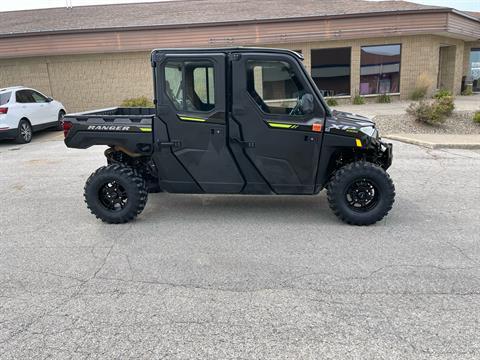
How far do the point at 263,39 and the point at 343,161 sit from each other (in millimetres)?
12551

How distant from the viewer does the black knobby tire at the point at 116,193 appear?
501 cm

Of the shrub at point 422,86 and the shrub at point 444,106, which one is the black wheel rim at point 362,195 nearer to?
the shrub at point 444,106

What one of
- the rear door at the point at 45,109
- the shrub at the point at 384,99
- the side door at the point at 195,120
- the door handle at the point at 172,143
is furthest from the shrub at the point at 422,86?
the door handle at the point at 172,143

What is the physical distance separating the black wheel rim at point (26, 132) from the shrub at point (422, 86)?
50.9ft

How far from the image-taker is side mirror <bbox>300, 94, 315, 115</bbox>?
466 cm

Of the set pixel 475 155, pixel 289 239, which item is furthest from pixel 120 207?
pixel 475 155

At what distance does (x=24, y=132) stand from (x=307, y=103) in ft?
34.8

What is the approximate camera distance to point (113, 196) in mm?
5172

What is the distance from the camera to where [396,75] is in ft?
59.2

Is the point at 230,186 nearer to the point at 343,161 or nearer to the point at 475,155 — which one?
the point at 343,161

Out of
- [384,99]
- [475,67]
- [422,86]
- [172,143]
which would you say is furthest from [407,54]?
[172,143]

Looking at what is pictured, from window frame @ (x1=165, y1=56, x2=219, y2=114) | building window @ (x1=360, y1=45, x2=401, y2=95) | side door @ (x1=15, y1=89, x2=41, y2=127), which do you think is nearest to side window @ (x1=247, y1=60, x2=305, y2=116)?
window frame @ (x1=165, y1=56, x2=219, y2=114)

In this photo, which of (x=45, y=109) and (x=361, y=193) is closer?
(x=361, y=193)

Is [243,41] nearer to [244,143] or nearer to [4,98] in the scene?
[4,98]
